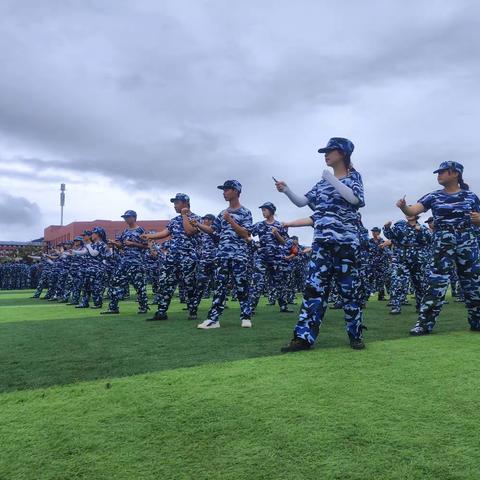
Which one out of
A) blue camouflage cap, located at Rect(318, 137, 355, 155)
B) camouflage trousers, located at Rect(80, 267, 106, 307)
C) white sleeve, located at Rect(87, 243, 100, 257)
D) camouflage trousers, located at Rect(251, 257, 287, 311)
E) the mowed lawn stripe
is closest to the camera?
the mowed lawn stripe

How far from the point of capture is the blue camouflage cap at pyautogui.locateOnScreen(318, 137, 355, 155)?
514 centimetres

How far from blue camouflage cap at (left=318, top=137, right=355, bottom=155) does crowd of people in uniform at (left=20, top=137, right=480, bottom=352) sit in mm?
11

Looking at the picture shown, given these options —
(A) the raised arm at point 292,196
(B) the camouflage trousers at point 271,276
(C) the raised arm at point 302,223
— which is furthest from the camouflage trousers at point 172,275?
(A) the raised arm at point 292,196

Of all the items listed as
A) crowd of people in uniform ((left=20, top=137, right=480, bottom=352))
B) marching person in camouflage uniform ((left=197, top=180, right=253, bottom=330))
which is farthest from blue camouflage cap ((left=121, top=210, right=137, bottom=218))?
marching person in camouflage uniform ((left=197, top=180, right=253, bottom=330))

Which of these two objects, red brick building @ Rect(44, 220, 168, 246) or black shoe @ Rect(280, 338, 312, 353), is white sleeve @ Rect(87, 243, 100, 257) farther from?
red brick building @ Rect(44, 220, 168, 246)

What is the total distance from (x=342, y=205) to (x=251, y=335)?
2.38 metres

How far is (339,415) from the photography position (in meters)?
3.00

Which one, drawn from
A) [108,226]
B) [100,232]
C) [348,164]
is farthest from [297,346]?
[108,226]

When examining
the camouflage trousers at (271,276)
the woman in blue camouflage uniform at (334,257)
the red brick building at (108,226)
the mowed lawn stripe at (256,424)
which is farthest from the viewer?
the red brick building at (108,226)

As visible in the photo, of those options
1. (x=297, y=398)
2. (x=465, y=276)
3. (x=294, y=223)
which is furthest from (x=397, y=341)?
(x=297, y=398)

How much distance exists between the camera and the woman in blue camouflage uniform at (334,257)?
4945 mm

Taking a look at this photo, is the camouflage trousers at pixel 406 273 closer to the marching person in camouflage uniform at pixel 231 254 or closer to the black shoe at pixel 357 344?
the marching person in camouflage uniform at pixel 231 254

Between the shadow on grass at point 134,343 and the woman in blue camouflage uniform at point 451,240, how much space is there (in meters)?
0.57

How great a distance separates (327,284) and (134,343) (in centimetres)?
258
